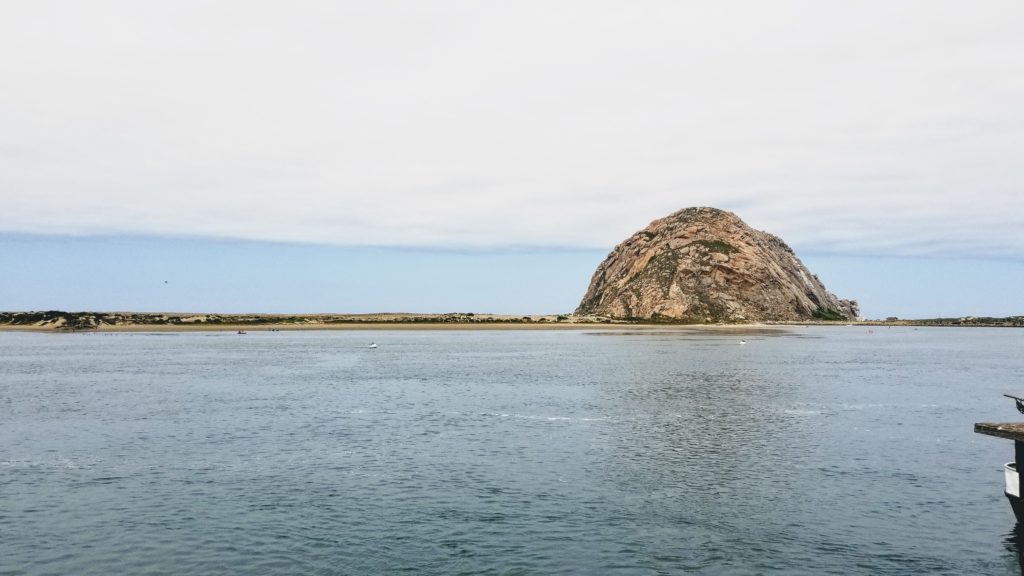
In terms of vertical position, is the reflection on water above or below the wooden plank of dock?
below

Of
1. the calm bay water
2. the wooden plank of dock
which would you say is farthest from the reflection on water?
the wooden plank of dock

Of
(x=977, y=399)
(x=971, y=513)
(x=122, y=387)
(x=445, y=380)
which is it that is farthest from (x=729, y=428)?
(x=122, y=387)

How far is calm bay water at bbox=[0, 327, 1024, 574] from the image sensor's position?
2184 centimetres

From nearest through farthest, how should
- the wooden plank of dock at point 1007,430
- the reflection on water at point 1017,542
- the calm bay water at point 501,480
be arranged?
the reflection on water at point 1017,542 < the calm bay water at point 501,480 < the wooden plank of dock at point 1007,430

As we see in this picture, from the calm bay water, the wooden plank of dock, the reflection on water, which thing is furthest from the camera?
the wooden plank of dock

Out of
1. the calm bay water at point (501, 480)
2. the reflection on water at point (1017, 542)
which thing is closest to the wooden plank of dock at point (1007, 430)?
the reflection on water at point (1017, 542)

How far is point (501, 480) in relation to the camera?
3067 centimetres

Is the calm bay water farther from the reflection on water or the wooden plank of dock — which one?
the wooden plank of dock

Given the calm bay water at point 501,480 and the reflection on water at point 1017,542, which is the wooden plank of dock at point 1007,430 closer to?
the reflection on water at point 1017,542

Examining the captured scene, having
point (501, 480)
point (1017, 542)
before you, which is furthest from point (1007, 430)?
point (501, 480)

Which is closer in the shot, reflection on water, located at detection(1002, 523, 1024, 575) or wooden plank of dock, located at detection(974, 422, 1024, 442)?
reflection on water, located at detection(1002, 523, 1024, 575)

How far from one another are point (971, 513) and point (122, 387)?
6417cm

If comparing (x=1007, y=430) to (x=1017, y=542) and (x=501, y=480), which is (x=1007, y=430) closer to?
(x=1017, y=542)

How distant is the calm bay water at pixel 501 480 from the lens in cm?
2184
